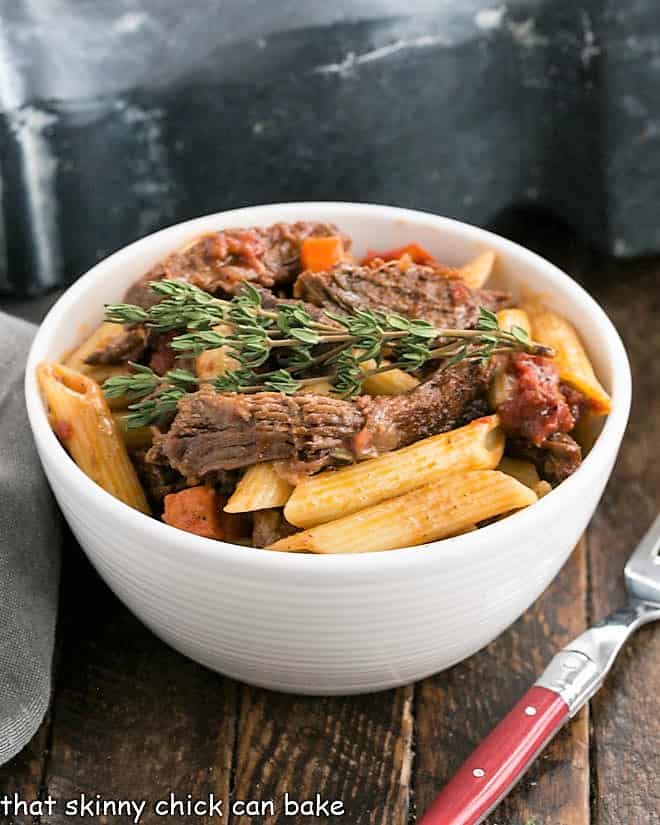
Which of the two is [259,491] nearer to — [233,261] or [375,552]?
[375,552]

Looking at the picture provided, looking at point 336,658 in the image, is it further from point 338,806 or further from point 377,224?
point 377,224

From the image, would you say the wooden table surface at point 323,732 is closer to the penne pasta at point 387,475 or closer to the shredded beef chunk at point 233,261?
the penne pasta at point 387,475

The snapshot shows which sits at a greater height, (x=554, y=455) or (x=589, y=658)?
(x=554, y=455)

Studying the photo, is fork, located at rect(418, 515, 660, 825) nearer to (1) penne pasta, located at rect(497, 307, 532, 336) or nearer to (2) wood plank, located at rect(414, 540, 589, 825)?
(2) wood plank, located at rect(414, 540, 589, 825)

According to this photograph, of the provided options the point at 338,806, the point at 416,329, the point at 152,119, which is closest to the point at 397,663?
the point at 338,806

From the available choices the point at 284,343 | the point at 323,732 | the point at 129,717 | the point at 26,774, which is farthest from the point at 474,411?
the point at 26,774

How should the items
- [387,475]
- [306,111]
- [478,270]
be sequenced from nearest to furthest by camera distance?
[387,475], [478,270], [306,111]

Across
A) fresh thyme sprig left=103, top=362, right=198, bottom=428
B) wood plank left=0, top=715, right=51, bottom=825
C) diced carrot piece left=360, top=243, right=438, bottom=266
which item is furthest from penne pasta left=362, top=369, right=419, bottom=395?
wood plank left=0, top=715, right=51, bottom=825

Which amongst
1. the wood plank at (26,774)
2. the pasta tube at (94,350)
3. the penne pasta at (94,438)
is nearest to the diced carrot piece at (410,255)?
the pasta tube at (94,350)
